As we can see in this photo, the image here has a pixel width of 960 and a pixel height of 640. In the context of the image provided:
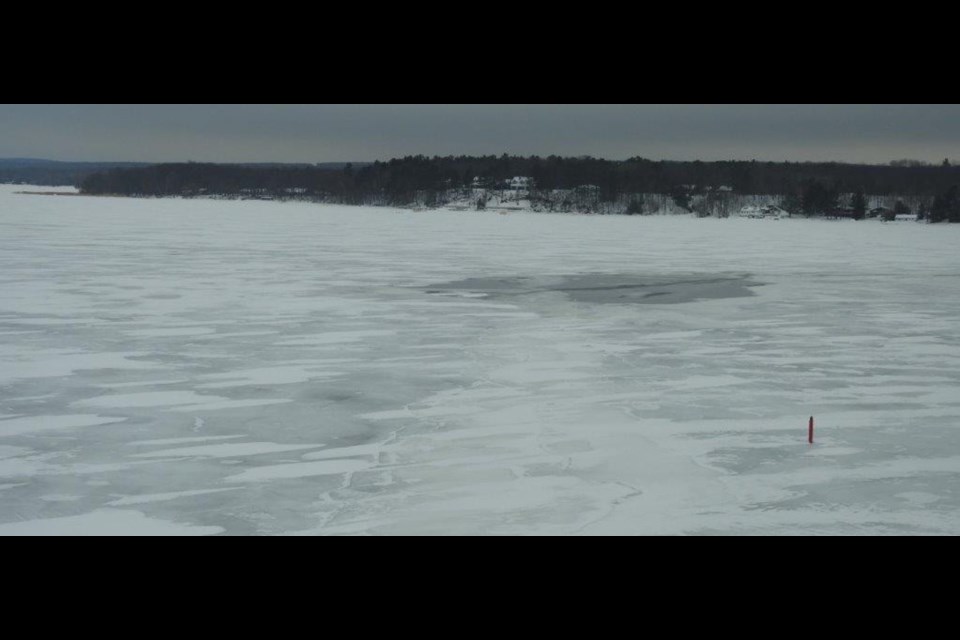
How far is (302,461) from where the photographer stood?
5852mm

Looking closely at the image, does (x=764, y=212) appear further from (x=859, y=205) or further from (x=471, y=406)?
(x=471, y=406)

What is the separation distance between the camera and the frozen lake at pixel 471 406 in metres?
5.09

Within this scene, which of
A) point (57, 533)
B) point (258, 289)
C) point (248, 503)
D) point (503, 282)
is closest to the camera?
point (57, 533)

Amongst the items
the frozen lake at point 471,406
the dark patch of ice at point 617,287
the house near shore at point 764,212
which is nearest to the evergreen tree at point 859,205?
the house near shore at point 764,212

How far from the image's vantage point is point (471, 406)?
714 cm

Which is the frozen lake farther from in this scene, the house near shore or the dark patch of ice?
the house near shore

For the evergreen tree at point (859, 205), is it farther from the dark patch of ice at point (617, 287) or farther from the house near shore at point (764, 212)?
the dark patch of ice at point (617, 287)

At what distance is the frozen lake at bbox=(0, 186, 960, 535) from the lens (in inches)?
201

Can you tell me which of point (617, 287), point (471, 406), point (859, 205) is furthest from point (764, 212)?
point (471, 406)

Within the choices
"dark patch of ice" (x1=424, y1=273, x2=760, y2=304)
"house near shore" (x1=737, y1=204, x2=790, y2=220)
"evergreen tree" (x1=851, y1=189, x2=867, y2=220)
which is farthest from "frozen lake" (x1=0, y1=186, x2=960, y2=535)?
"evergreen tree" (x1=851, y1=189, x2=867, y2=220)
